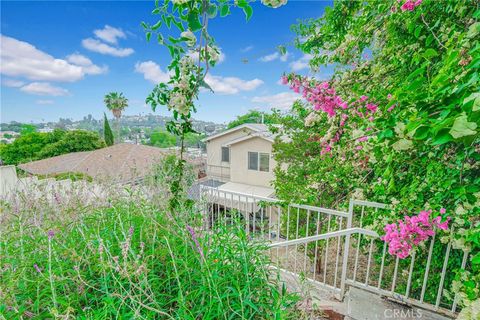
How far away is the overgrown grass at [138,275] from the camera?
1012 millimetres

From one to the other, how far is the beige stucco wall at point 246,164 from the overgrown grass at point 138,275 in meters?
8.63

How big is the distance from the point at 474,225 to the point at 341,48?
1.84 meters

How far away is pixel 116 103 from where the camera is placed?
21.4m

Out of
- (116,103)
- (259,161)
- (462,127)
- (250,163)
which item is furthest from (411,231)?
(116,103)

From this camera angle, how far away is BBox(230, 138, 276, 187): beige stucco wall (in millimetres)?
10164

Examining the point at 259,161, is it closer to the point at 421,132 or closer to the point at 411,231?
the point at 411,231

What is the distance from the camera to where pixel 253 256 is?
138cm

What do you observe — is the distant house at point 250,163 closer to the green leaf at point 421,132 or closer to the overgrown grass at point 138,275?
the overgrown grass at point 138,275

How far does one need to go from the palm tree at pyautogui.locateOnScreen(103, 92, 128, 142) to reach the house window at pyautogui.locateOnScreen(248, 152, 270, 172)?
1739 centimetres

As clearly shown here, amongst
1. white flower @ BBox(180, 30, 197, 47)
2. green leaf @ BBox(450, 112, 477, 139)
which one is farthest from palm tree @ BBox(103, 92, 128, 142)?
green leaf @ BBox(450, 112, 477, 139)

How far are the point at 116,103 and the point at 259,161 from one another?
18.0 meters

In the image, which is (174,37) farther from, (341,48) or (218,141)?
(218,141)

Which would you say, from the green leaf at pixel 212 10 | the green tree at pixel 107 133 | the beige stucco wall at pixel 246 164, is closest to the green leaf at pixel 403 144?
the green leaf at pixel 212 10

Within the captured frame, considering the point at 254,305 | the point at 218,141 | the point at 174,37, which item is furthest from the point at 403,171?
the point at 218,141
